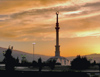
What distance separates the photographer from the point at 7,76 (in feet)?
163

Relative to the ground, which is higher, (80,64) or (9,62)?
(80,64)

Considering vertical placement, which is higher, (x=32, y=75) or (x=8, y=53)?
(x=8, y=53)

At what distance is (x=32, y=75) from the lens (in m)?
48.0

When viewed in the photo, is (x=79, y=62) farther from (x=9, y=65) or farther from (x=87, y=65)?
(x=9, y=65)

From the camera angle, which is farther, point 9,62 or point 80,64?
point 80,64

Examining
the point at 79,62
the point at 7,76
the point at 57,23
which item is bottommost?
the point at 7,76

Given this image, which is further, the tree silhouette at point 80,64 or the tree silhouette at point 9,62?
the tree silhouette at point 80,64

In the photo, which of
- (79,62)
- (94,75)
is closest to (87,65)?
(79,62)

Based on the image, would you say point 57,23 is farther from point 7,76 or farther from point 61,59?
point 7,76

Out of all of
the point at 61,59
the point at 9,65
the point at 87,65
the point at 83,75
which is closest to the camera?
the point at 83,75

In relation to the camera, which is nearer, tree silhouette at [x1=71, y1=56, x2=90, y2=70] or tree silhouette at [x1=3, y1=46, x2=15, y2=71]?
tree silhouette at [x1=3, y1=46, x2=15, y2=71]

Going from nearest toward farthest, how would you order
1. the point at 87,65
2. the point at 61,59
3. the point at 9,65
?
the point at 9,65 < the point at 87,65 < the point at 61,59

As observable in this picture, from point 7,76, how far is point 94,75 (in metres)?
19.1

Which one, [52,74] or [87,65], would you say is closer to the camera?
[52,74]
